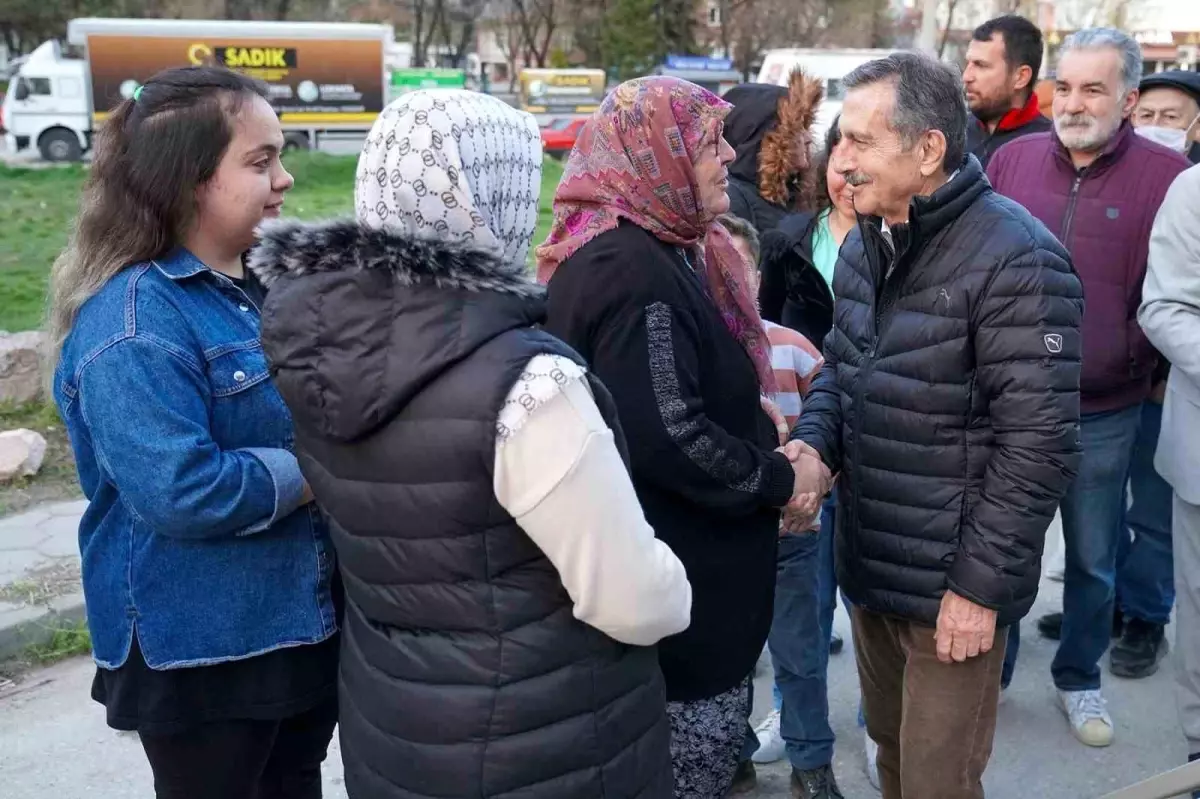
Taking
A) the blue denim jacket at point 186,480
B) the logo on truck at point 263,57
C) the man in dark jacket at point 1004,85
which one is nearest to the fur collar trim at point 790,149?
the man in dark jacket at point 1004,85

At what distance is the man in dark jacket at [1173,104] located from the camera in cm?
449

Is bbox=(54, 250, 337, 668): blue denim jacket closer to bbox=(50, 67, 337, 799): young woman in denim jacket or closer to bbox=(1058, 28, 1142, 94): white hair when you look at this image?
bbox=(50, 67, 337, 799): young woman in denim jacket

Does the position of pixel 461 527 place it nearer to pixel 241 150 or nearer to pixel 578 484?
pixel 578 484

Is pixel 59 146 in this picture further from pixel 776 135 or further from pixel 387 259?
pixel 387 259

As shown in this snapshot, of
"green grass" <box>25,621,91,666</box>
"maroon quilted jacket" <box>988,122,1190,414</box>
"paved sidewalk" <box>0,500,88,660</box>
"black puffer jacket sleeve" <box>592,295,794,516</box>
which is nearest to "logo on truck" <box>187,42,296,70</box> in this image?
"paved sidewalk" <box>0,500,88,660</box>

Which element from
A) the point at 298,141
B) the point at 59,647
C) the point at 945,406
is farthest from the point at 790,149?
the point at 298,141

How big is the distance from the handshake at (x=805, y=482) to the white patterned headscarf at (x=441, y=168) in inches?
37.7

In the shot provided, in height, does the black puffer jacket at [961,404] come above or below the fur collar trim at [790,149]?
below

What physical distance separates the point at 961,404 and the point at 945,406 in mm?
31

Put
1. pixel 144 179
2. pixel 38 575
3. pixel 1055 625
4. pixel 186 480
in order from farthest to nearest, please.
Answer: pixel 38 575
pixel 1055 625
pixel 144 179
pixel 186 480

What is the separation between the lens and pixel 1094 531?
11.6ft

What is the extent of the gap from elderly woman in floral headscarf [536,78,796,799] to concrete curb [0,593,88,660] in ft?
8.73

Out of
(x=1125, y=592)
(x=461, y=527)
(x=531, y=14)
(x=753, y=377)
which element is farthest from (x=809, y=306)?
(x=531, y=14)

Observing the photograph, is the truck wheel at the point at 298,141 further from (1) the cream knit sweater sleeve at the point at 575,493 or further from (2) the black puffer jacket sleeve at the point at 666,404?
(1) the cream knit sweater sleeve at the point at 575,493
